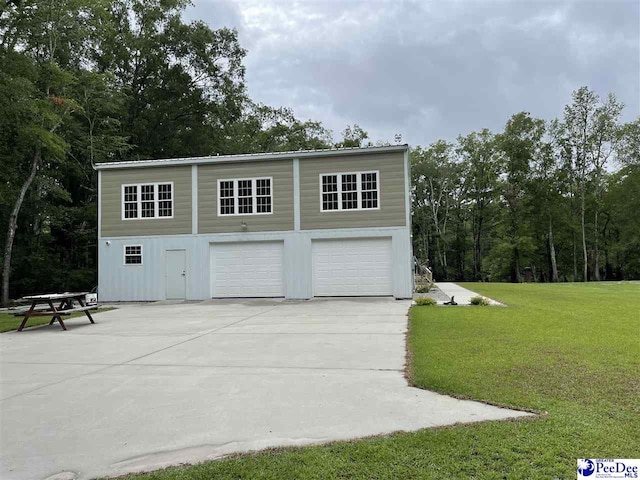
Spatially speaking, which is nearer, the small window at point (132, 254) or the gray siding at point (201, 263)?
the gray siding at point (201, 263)

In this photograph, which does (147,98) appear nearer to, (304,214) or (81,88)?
(81,88)

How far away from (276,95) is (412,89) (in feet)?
45.9

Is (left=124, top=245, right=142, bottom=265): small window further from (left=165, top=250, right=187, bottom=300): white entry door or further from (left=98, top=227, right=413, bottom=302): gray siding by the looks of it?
(left=165, top=250, right=187, bottom=300): white entry door

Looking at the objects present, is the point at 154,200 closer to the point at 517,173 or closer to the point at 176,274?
the point at 176,274

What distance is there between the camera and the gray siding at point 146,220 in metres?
17.5

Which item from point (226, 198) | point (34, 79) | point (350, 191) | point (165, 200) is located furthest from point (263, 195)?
point (34, 79)

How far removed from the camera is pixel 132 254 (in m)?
17.8

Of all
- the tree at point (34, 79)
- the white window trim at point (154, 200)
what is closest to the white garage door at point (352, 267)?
the white window trim at point (154, 200)

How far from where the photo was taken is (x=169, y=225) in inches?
691

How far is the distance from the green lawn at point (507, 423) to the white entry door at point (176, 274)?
11.8 meters

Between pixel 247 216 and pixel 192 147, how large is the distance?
51.3 ft

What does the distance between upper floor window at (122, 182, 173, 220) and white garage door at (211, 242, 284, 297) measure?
2593 mm

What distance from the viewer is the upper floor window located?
17.7 metres

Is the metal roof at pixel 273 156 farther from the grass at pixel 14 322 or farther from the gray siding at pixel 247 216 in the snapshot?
the grass at pixel 14 322
